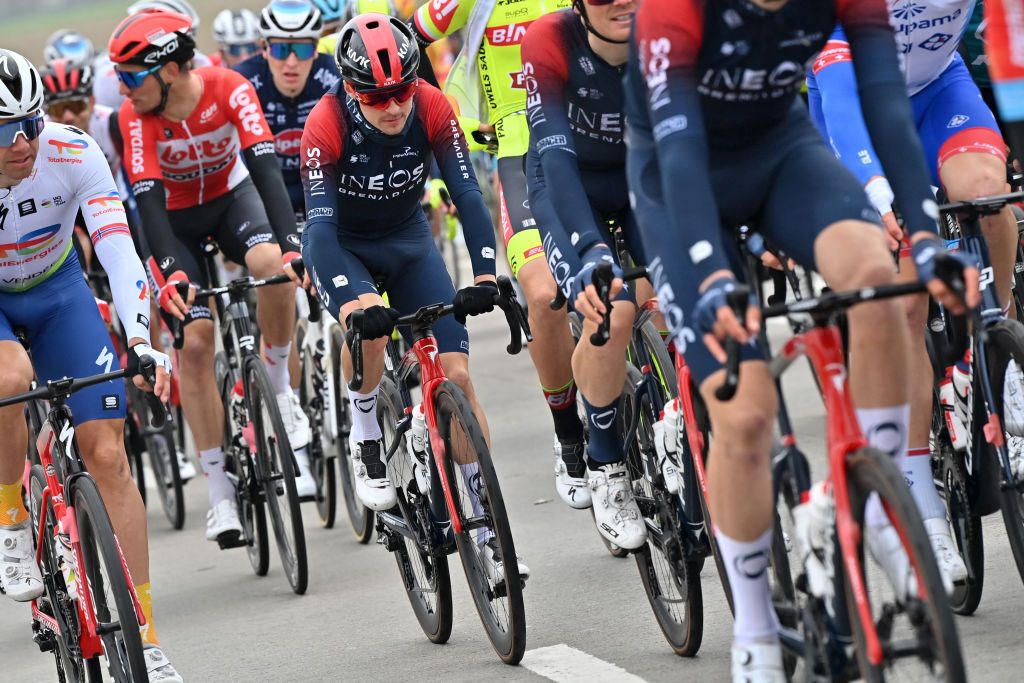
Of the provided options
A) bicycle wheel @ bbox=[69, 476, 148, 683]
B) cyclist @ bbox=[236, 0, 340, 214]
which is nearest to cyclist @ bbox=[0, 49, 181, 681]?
bicycle wheel @ bbox=[69, 476, 148, 683]

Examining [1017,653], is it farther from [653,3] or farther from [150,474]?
[150,474]

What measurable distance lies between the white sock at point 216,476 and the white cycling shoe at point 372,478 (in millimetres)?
1594

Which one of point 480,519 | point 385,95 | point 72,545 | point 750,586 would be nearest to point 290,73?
point 385,95

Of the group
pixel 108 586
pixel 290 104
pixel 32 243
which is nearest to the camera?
pixel 108 586

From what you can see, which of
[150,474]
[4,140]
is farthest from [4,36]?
[4,140]

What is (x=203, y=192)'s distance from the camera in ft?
29.5

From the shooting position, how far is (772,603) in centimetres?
434

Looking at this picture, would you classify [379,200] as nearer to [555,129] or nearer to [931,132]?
[555,129]

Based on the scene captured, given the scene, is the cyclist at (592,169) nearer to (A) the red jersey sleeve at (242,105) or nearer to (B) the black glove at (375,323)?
(B) the black glove at (375,323)

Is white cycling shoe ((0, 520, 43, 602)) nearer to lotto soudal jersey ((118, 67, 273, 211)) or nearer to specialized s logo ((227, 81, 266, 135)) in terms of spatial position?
lotto soudal jersey ((118, 67, 273, 211))

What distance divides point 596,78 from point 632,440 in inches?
53.5

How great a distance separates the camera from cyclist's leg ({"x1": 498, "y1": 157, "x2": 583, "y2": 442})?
6723mm

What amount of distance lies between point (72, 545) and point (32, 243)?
1.31 metres

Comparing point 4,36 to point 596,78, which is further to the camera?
point 4,36
